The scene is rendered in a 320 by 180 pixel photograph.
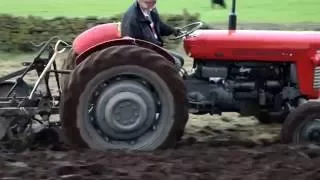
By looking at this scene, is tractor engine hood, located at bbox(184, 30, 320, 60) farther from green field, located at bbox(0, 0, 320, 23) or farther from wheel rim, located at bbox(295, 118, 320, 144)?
green field, located at bbox(0, 0, 320, 23)

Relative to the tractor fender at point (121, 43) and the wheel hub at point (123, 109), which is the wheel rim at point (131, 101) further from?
the tractor fender at point (121, 43)

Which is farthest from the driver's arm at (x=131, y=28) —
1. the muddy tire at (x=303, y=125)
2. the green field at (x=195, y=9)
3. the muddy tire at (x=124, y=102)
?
the green field at (x=195, y=9)

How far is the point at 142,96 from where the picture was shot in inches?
252

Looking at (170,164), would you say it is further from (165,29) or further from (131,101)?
(165,29)

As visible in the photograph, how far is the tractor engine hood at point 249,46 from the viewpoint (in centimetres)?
706

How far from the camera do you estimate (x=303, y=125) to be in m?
6.58

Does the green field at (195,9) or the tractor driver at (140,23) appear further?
the green field at (195,9)

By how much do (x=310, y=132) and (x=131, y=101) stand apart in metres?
1.48

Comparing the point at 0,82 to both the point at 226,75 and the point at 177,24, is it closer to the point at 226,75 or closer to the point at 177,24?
the point at 226,75

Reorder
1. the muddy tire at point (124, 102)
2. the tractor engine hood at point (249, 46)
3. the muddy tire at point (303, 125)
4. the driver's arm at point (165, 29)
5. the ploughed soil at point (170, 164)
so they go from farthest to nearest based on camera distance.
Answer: the driver's arm at point (165, 29) → the tractor engine hood at point (249, 46) → the muddy tire at point (303, 125) → the muddy tire at point (124, 102) → the ploughed soil at point (170, 164)

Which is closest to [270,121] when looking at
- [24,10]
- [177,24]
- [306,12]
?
[177,24]

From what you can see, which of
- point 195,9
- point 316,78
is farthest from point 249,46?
point 195,9

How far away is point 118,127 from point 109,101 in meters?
0.22

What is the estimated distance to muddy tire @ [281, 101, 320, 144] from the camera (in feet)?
21.5
